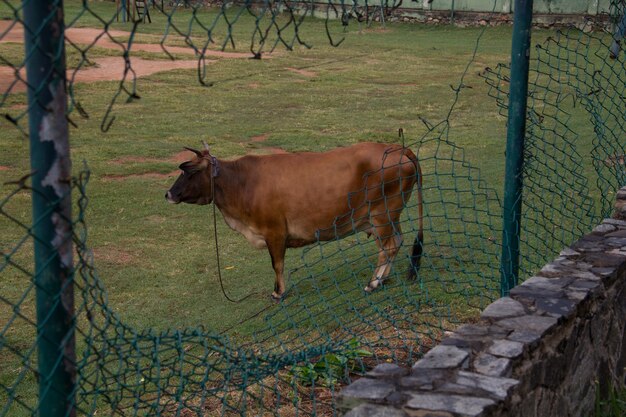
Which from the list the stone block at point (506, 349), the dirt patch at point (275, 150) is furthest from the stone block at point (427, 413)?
the dirt patch at point (275, 150)

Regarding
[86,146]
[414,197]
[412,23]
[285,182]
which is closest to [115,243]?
[285,182]

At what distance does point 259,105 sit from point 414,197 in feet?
24.3

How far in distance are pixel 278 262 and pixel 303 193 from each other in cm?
65

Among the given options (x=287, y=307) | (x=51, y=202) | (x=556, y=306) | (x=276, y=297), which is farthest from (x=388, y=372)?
(x=276, y=297)

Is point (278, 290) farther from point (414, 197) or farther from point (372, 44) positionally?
point (372, 44)

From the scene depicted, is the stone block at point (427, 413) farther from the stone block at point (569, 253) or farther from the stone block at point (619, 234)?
the stone block at point (619, 234)

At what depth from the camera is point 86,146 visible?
14.3 meters

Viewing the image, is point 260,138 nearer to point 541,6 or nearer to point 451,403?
point 451,403

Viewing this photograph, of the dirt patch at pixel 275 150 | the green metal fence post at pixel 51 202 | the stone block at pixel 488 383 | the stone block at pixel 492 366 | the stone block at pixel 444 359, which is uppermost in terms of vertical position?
the green metal fence post at pixel 51 202

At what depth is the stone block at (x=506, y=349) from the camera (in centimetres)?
406

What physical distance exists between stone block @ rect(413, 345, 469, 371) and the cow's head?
18.1 ft

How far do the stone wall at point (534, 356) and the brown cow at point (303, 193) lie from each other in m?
3.03

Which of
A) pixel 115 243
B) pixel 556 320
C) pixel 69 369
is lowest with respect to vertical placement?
pixel 115 243

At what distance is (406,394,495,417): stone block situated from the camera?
11.5 ft
